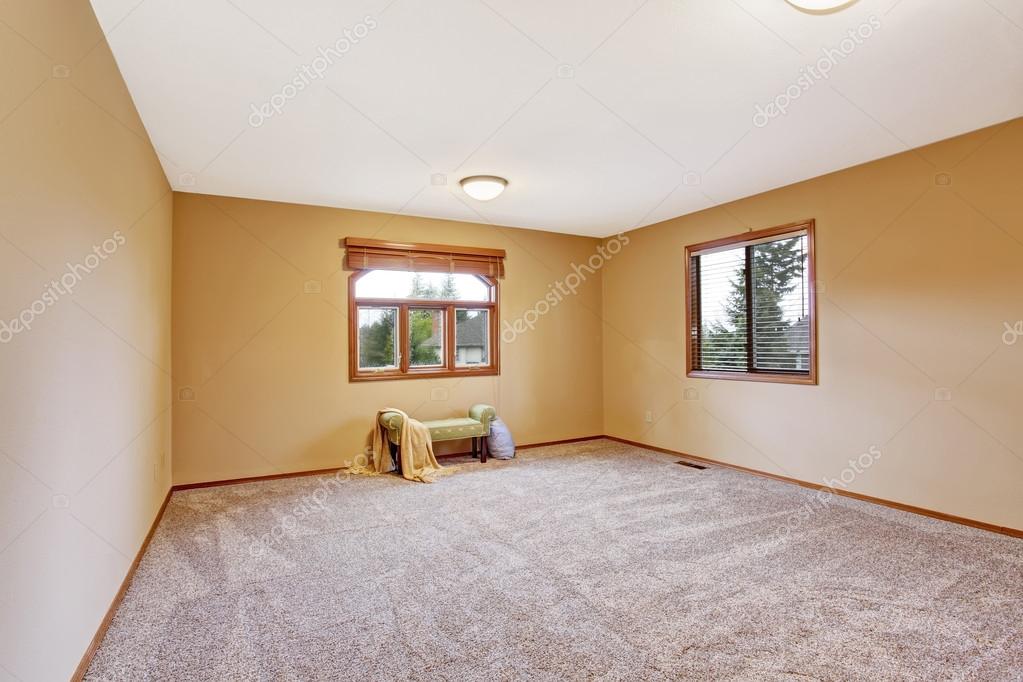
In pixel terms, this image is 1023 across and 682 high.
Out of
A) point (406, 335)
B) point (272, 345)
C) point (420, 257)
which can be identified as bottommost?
point (272, 345)

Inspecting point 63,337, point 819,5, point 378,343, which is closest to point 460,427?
point 378,343

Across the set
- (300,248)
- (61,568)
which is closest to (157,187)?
(300,248)

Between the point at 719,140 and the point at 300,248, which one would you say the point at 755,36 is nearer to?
the point at 719,140

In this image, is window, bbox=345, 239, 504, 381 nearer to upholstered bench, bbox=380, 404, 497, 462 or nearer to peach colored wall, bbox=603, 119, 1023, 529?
upholstered bench, bbox=380, 404, 497, 462

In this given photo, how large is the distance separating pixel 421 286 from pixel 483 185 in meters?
1.65

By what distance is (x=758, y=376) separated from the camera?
4.85 m

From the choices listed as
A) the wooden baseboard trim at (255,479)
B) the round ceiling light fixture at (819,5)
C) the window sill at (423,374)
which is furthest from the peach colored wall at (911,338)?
the wooden baseboard trim at (255,479)

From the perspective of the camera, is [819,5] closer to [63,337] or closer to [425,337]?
[63,337]

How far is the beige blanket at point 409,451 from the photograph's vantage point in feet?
15.9

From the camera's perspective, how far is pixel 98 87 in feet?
7.26

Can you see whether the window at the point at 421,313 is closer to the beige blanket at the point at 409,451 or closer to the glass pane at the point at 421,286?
the glass pane at the point at 421,286

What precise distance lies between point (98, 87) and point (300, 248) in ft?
9.09

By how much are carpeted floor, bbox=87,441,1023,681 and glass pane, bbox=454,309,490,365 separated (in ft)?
6.57

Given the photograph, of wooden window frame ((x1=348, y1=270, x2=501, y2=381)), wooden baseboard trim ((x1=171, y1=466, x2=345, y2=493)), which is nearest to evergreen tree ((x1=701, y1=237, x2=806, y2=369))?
wooden window frame ((x1=348, y1=270, x2=501, y2=381))
